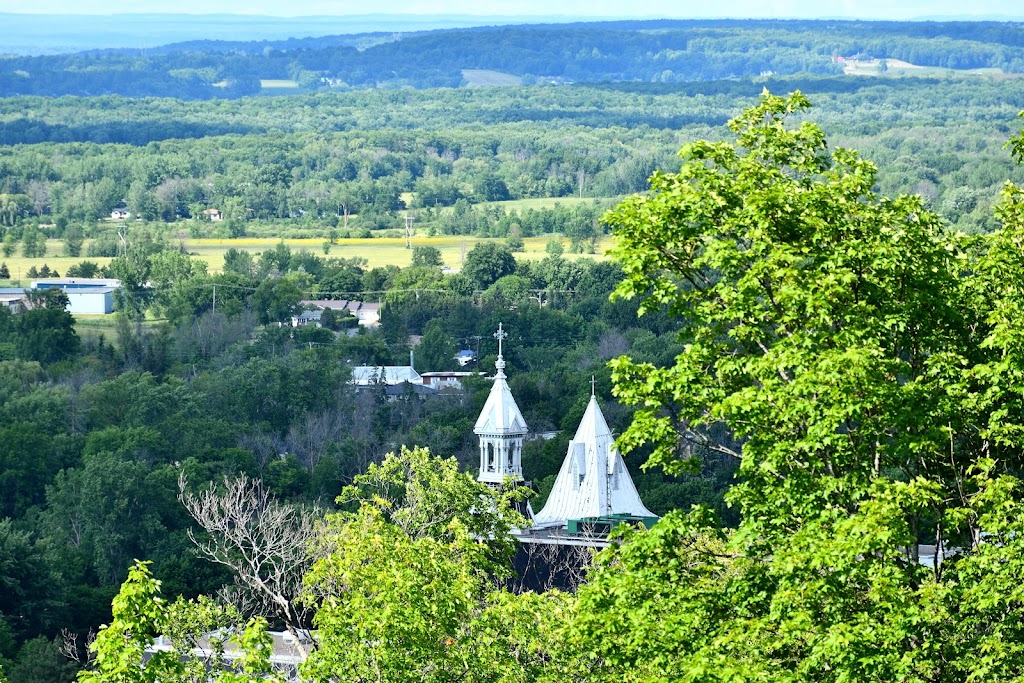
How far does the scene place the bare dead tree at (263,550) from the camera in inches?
1216

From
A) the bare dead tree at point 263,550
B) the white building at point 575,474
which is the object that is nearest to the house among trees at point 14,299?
the bare dead tree at point 263,550

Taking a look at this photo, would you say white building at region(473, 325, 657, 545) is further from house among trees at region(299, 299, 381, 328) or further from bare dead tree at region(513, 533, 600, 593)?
house among trees at region(299, 299, 381, 328)

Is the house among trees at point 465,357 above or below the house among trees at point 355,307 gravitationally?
above

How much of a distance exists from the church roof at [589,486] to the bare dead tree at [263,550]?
6.33 metres

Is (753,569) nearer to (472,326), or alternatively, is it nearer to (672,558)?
(672,558)

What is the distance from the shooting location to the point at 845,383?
73.6 feet

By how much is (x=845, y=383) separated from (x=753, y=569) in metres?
2.31

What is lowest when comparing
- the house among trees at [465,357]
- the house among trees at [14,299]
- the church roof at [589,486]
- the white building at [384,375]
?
the house among trees at [14,299]

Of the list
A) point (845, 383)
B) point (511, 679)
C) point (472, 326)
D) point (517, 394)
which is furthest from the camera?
point (472, 326)

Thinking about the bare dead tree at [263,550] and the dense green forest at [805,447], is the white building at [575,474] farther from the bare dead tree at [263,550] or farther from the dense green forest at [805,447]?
the dense green forest at [805,447]

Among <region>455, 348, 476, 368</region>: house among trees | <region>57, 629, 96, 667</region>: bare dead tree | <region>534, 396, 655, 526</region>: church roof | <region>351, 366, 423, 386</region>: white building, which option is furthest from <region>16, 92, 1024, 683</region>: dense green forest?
<region>455, 348, 476, 368</region>: house among trees

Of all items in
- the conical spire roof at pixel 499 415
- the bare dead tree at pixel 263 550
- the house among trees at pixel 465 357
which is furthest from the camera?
the house among trees at pixel 465 357

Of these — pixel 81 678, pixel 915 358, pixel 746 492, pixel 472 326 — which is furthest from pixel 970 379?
pixel 472 326

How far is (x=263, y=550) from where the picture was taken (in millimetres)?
36375
